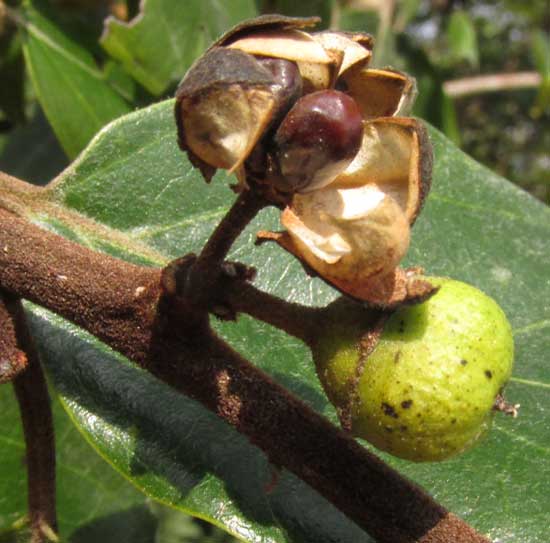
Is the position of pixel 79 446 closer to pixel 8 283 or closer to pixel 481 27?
pixel 8 283

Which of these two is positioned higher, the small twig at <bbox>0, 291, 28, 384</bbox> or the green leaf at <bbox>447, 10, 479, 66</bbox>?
the small twig at <bbox>0, 291, 28, 384</bbox>

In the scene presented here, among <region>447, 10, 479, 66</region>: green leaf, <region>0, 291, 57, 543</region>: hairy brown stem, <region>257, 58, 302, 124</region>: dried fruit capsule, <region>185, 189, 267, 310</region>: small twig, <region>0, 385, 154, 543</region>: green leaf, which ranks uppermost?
<region>257, 58, 302, 124</region>: dried fruit capsule

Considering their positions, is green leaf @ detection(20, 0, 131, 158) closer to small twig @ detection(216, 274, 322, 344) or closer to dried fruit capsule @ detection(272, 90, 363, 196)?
small twig @ detection(216, 274, 322, 344)

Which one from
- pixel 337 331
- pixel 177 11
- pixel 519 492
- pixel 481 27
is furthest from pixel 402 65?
pixel 481 27

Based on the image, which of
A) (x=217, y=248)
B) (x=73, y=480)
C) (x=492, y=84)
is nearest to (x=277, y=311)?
(x=217, y=248)

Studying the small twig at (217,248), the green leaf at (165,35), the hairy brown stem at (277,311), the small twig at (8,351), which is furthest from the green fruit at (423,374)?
the green leaf at (165,35)

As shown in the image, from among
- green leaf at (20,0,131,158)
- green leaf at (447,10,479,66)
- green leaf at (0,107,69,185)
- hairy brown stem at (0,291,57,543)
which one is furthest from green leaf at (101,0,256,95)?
green leaf at (447,10,479,66)

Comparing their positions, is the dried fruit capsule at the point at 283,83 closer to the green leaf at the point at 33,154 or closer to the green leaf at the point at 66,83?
the green leaf at the point at 66,83

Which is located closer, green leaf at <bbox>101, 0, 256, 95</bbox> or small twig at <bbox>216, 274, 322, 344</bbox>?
small twig at <bbox>216, 274, 322, 344</bbox>
